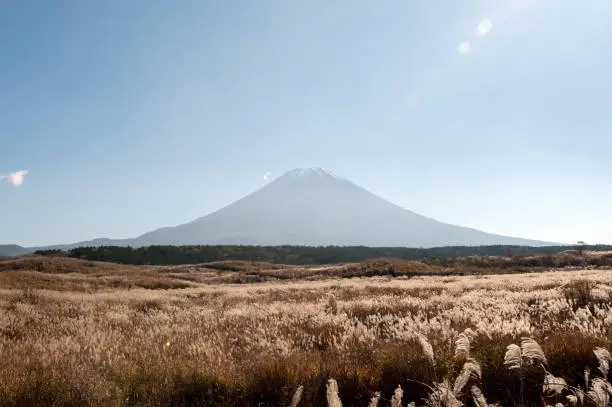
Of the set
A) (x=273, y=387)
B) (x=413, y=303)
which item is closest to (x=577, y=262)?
(x=413, y=303)

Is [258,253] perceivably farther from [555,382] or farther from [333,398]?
→ [333,398]

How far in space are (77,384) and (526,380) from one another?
497 centimetres

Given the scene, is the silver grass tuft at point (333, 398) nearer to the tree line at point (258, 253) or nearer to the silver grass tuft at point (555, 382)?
the silver grass tuft at point (555, 382)

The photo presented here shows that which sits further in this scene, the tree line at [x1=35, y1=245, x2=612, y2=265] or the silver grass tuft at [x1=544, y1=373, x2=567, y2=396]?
the tree line at [x1=35, y1=245, x2=612, y2=265]

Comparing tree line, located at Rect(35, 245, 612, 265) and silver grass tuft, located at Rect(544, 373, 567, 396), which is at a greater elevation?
silver grass tuft, located at Rect(544, 373, 567, 396)

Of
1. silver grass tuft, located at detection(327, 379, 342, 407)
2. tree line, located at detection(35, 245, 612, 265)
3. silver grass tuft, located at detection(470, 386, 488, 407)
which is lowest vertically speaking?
tree line, located at detection(35, 245, 612, 265)

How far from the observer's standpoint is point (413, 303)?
12.0m

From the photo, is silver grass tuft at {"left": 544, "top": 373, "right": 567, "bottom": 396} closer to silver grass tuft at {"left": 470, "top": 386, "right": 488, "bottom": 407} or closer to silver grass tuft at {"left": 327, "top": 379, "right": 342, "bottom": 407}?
silver grass tuft at {"left": 470, "top": 386, "right": 488, "bottom": 407}

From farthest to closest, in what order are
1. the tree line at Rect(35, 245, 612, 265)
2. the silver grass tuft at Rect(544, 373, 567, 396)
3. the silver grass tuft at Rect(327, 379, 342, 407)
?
the tree line at Rect(35, 245, 612, 265)
the silver grass tuft at Rect(544, 373, 567, 396)
the silver grass tuft at Rect(327, 379, 342, 407)

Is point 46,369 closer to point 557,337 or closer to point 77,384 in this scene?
point 77,384

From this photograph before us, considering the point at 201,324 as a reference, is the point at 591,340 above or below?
above

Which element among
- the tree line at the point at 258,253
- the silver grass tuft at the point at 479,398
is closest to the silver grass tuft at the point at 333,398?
the silver grass tuft at the point at 479,398

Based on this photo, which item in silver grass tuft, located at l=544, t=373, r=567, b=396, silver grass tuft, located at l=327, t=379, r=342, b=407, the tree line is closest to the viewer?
silver grass tuft, located at l=327, t=379, r=342, b=407

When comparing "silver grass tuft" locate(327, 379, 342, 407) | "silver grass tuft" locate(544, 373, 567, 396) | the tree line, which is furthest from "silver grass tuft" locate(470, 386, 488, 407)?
the tree line
